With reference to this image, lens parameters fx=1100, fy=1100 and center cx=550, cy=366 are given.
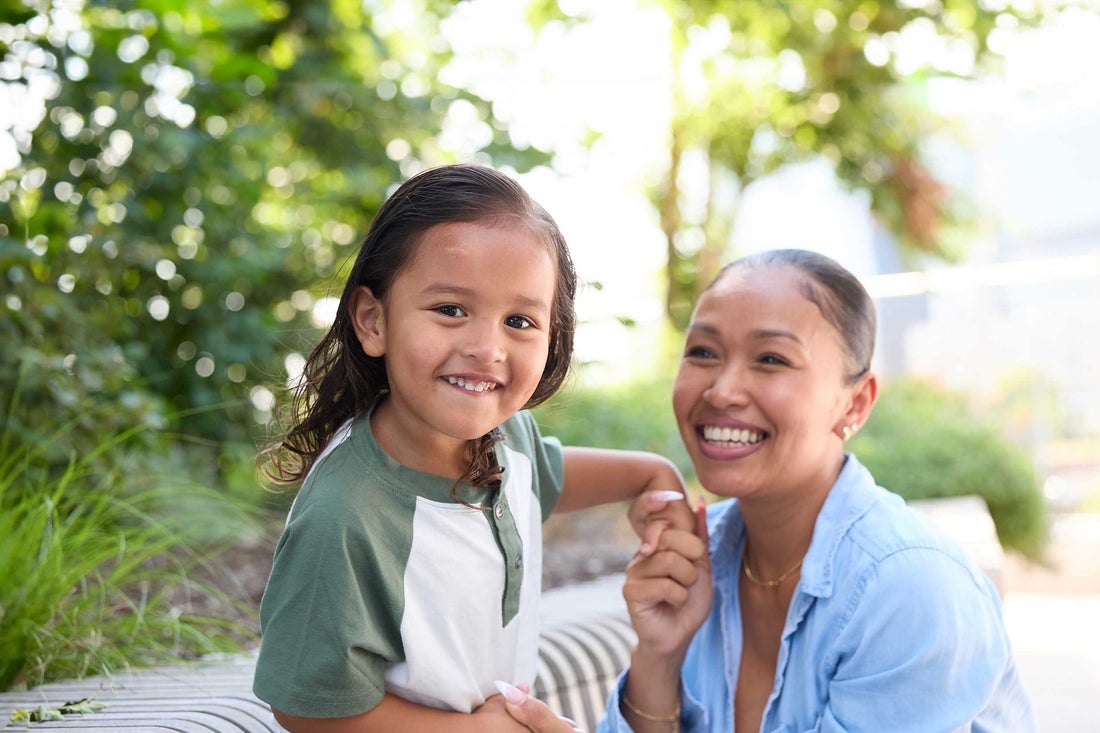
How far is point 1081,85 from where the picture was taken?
33.4 feet

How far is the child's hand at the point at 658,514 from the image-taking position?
7.17ft

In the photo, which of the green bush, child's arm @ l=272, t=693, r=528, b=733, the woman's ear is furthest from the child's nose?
the green bush

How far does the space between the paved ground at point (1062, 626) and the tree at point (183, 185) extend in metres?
3.29

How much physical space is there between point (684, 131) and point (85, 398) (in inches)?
316

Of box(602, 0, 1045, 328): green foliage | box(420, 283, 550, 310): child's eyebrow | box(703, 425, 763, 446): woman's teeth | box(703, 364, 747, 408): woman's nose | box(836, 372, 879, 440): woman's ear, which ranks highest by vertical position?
box(602, 0, 1045, 328): green foliage

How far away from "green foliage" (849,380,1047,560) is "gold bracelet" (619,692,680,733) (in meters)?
6.30

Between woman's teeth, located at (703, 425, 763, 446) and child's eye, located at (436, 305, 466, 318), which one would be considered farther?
woman's teeth, located at (703, 425, 763, 446)

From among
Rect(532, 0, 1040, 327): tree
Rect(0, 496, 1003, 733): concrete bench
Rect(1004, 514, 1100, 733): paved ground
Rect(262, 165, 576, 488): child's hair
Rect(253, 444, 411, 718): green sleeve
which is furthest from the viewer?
Rect(532, 0, 1040, 327): tree

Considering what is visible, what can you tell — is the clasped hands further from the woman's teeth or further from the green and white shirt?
the green and white shirt

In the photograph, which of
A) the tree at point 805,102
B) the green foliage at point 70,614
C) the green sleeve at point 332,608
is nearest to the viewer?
the green sleeve at point 332,608

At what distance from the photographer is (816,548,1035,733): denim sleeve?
1784mm

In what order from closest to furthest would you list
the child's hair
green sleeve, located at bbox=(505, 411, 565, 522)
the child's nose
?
the child's nose, the child's hair, green sleeve, located at bbox=(505, 411, 565, 522)

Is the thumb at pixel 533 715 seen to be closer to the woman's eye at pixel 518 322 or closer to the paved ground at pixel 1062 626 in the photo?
the woman's eye at pixel 518 322

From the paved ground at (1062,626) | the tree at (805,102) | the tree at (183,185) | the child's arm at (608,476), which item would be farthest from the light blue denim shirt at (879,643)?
the tree at (805,102)
